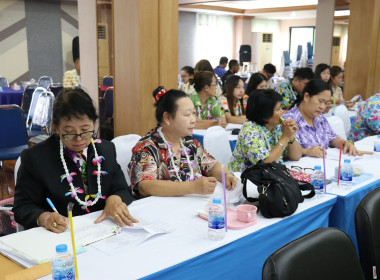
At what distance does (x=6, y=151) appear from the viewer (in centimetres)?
420

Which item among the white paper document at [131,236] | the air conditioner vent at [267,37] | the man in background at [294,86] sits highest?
the air conditioner vent at [267,37]

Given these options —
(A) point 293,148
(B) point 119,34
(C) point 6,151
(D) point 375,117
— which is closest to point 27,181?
(A) point 293,148

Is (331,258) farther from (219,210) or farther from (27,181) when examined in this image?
(27,181)

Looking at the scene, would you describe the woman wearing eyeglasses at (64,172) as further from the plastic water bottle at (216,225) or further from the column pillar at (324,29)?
the column pillar at (324,29)

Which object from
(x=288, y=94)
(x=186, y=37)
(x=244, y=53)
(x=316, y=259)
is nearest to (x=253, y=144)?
(x=316, y=259)

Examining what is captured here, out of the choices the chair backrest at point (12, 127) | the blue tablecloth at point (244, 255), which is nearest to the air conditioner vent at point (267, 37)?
the chair backrest at point (12, 127)

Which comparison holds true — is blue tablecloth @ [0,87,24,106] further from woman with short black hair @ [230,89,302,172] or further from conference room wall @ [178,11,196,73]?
conference room wall @ [178,11,196,73]

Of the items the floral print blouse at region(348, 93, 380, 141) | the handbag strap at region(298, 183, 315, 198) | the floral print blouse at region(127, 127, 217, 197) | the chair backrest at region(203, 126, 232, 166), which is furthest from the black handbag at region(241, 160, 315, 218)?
the floral print blouse at region(348, 93, 380, 141)

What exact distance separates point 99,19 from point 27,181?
262cm

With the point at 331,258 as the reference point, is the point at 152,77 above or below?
above

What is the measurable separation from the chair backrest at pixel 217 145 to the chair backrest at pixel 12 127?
2097 mm

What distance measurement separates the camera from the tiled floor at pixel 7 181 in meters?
4.42

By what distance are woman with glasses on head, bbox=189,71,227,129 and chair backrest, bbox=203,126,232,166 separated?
1.16 m

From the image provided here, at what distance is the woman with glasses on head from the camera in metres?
4.70
